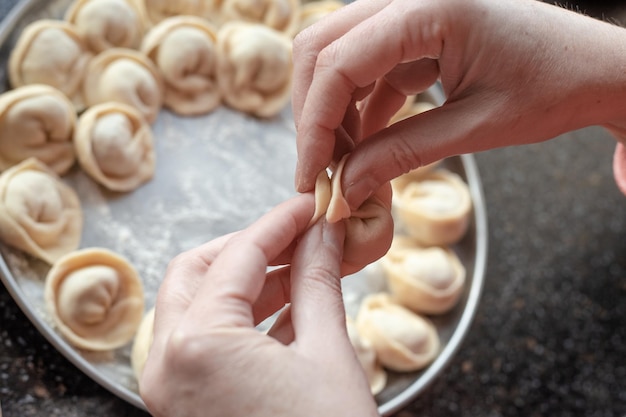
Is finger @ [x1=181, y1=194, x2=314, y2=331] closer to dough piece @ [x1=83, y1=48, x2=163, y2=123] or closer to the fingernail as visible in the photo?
the fingernail

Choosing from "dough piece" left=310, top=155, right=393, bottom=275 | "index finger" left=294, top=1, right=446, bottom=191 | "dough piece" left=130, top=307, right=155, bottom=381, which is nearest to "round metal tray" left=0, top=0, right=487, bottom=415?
"dough piece" left=130, top=307, right=155, bottom=381

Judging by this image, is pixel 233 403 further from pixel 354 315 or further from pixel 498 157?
pixel 498 157

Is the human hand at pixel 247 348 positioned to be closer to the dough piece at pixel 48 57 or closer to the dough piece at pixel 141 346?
the dough piece at pixel 141 346

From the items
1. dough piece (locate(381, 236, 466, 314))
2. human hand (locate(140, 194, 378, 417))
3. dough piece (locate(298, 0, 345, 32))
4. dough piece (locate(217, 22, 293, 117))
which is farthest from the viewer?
dough piece (locate(298, 0, 345, 32))

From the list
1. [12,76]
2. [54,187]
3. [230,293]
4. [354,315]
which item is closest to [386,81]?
[230,293]

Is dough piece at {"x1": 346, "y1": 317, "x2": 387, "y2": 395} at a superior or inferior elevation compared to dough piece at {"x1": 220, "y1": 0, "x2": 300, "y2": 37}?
inferior
